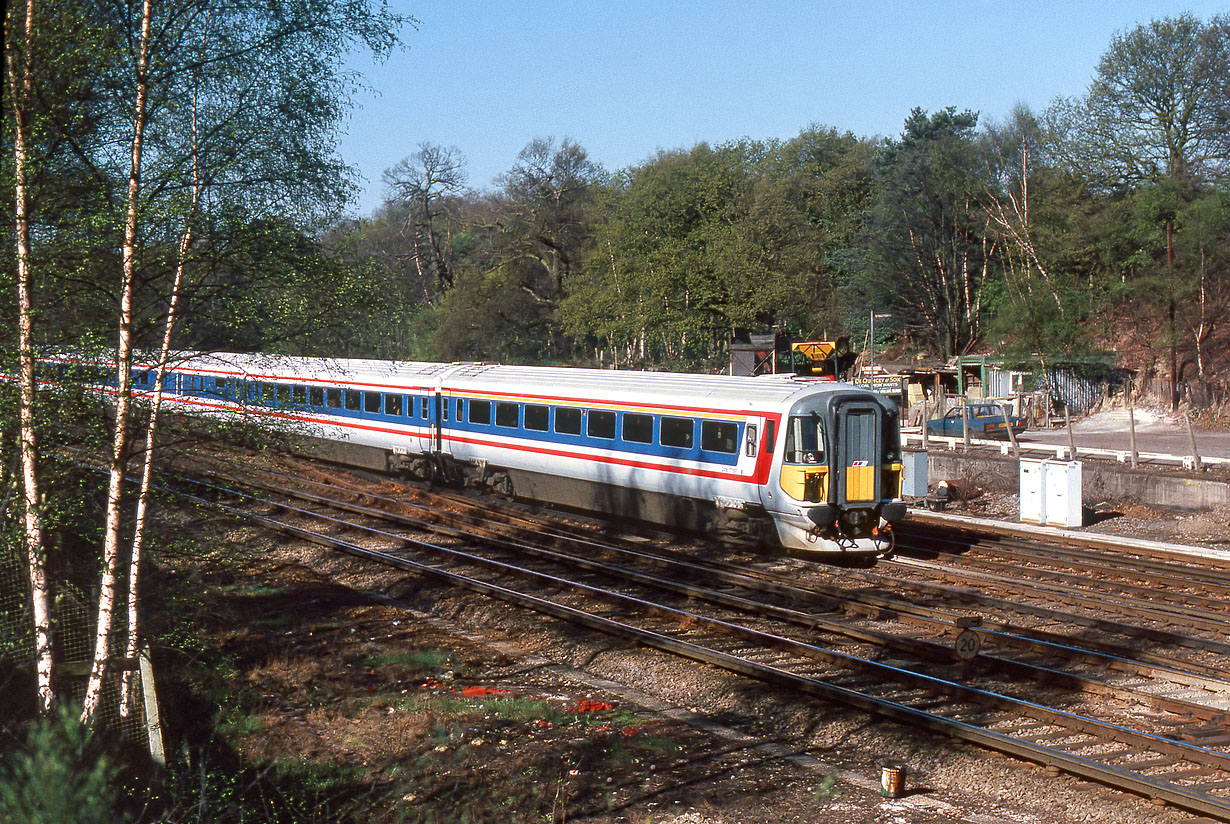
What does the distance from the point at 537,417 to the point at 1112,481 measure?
13.1 metres

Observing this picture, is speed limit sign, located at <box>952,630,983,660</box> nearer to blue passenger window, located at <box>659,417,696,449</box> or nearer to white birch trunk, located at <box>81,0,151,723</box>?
blue passenger window, located at <box>659,417,696,449</box>

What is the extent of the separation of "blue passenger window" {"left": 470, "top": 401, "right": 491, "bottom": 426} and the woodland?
6569 mm

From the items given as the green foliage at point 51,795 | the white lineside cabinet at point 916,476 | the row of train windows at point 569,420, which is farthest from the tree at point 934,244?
the green foliage at point 51,795

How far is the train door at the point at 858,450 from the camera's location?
1678 centimetres

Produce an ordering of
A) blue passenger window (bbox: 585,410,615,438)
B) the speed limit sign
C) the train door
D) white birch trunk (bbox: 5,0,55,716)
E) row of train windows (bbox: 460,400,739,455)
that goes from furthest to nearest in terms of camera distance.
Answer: blue passenger window (bbox: 585,410,615,438) < row of train windows (bbox: 460,400,739,455) < the train door < the speed limit sign < white birch trunk (bbox: 5,0,55,716)

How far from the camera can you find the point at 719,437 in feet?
58.0

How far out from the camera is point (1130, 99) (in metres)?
49.4

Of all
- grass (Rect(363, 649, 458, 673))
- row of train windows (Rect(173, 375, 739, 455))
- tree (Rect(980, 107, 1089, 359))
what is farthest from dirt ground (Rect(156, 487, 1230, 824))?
tree (Rect(980, 107, 1089, 359))

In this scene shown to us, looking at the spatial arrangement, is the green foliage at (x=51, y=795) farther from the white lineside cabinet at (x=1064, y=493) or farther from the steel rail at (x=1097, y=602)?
the white lineside cabinet at (x=1064, y=493)

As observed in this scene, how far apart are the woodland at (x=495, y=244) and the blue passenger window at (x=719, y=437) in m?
5.32

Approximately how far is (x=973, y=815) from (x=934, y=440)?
24.2m

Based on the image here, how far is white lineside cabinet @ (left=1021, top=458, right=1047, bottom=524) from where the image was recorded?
70.4ft

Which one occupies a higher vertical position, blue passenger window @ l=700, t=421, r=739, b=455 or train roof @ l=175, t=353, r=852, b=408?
train roof @ l=175, t=353, r=852, b=408

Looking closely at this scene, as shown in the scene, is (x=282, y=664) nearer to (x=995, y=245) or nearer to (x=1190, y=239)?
(x=1190, y=239)
